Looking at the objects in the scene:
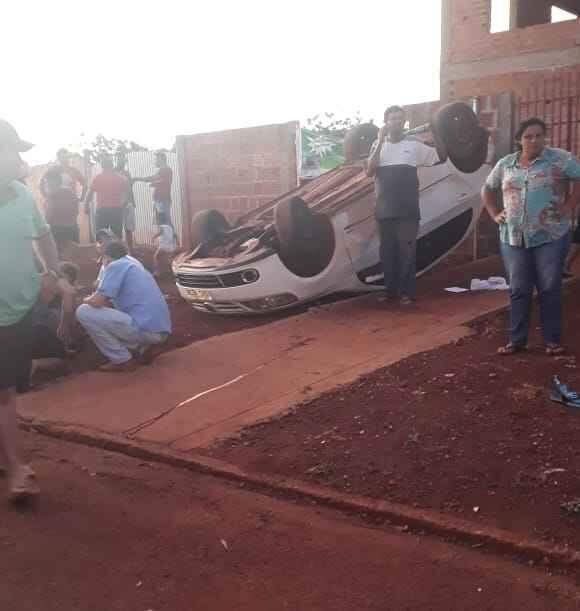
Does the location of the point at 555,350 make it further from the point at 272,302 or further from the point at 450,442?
the point at 272,302

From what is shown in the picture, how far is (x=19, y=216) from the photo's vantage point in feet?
13.1

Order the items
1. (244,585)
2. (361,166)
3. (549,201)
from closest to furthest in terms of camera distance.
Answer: (244,585), (549,201), (361,166)

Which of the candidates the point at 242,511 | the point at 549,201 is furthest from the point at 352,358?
the point at 242,511

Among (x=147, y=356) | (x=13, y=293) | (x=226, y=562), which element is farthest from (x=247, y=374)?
(x=226, y=562)

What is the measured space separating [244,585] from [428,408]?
205 centimetres

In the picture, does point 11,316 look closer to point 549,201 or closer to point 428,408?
point 428,408

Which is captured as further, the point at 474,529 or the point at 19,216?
the point at 19,216

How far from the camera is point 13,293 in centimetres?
390

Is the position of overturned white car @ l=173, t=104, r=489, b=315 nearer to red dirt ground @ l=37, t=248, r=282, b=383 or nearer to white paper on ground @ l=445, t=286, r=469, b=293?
red dirt ground @ l=37, t=248, r=282, b=383

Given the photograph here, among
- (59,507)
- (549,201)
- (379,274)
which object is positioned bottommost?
(59,507)

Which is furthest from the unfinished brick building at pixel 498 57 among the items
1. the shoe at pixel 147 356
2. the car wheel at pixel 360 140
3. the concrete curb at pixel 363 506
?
the concrete curb at pixel 363 506

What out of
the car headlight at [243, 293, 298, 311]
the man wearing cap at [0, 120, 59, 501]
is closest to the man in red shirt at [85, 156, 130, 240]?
the car headlight at [243, 293, 298, 311]

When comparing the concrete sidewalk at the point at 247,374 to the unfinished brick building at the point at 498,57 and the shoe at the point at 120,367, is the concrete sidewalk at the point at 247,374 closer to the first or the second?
the shoe at the point at 120,367

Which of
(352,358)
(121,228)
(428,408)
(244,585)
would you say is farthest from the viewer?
(121,228)
